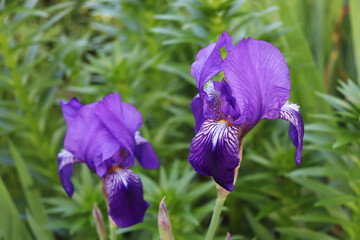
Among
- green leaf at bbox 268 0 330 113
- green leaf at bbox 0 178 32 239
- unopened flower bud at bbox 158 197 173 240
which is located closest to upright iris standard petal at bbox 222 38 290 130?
unopened flower bud at bbox 158 197 173 240

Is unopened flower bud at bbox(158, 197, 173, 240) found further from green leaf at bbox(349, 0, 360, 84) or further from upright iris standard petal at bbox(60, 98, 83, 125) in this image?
green leaf at bbox(349, 0, 360, 84)

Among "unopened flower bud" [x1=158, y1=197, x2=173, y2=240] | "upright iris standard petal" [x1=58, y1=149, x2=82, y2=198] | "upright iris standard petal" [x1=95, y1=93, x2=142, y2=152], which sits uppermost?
"upright iris standard petal" [x1=95, y1=93, x2=142, y2=152]

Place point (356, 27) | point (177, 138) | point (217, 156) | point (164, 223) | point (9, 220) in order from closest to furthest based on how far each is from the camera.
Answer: point (217, 156)
point (164, 223)
point (9, 220)
point (356, 27)
point (177, 138)

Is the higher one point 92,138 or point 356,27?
point 92,138

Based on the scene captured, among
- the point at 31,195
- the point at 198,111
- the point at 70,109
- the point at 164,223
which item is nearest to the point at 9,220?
the point at 31,195

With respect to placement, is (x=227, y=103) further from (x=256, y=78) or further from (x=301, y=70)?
(x=301, y=70)

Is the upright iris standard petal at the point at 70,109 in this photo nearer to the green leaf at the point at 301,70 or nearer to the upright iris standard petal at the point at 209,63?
the upright iris standard petal at the point at 209,63

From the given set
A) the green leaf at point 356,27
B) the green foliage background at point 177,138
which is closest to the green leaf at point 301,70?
the green foliage background at point 177,138
